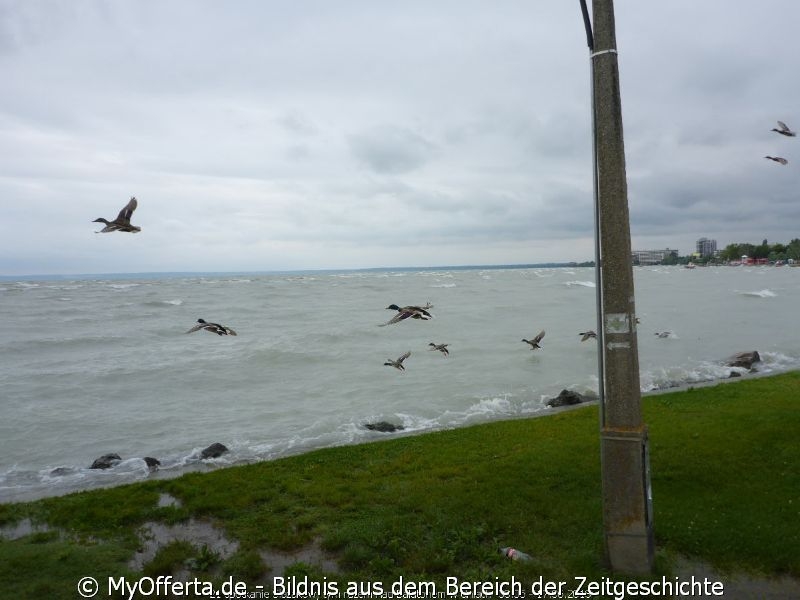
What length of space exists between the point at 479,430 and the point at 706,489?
628 centimetres

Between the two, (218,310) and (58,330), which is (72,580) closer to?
(58,330)

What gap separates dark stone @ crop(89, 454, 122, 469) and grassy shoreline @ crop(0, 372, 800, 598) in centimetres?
364

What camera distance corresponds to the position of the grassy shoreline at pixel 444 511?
268 inches

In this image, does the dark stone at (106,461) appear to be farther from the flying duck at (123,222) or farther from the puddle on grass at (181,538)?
the flying duck at (123,222)

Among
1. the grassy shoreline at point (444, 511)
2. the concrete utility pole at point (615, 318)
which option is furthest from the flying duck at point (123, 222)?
the concrete utility pole at point (615, 318)

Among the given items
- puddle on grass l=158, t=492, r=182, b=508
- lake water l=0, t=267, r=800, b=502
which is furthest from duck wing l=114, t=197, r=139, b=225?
lake water l=0, t=267, r=800, b=502

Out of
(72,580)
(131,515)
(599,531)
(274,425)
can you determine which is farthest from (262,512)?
(274,425)

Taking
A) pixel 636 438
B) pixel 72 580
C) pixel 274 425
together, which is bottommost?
pixel 274 425

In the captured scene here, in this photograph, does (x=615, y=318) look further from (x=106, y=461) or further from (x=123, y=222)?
(x=106, y=461)

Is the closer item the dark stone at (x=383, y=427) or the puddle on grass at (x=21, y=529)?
the puddle on grass at (x=21, y=529)

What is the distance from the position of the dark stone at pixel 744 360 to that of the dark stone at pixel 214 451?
2163 centimetres

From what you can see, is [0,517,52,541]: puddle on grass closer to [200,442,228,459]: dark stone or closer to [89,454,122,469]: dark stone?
[89,454,122,469]: dark stone

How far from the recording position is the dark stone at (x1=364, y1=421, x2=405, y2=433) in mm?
16748

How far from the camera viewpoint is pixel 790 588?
6.07m
